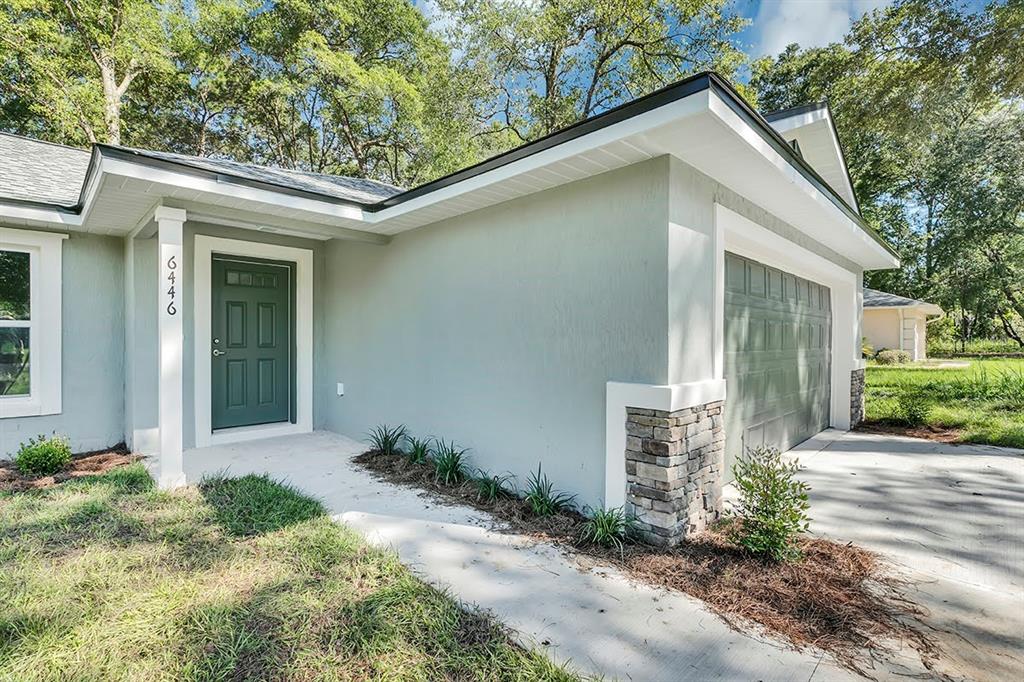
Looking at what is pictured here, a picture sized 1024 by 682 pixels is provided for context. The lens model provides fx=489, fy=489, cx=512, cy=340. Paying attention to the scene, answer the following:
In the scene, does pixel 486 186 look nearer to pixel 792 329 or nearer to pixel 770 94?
pixel 792 329

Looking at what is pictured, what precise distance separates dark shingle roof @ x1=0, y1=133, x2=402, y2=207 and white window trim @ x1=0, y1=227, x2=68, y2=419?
46cm

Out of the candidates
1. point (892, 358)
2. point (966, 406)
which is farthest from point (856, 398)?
point (892, 358)

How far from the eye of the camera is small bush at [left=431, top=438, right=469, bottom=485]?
14.9 feet

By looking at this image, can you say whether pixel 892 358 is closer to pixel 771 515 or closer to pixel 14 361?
pixel 771 515

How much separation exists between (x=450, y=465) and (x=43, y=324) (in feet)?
15.0

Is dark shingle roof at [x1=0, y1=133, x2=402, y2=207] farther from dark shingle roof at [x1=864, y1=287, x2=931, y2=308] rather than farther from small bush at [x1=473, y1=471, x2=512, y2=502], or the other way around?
dark shingle roof at [x1=864, y1=287, x2=931, y2=308]

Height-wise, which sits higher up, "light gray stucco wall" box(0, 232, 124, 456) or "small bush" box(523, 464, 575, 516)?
"light gray stucco wall" box(0, 232, 124, 456)

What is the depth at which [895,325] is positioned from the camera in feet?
63.2

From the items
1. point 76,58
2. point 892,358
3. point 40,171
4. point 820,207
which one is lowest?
point 892,358

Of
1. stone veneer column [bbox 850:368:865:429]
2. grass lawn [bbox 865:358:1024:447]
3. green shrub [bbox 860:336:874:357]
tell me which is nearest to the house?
stone veneer column [bbox 850:368:865:429]

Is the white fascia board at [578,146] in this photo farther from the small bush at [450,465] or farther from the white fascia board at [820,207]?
the small bush at [450,465]

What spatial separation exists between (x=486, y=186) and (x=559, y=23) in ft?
46.1

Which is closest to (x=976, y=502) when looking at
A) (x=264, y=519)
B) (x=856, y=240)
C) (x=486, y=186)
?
(x=856, y=240)

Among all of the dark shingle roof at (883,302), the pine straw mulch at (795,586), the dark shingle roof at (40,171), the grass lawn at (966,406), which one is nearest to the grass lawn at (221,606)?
the pine straw mulch at (795,586)
